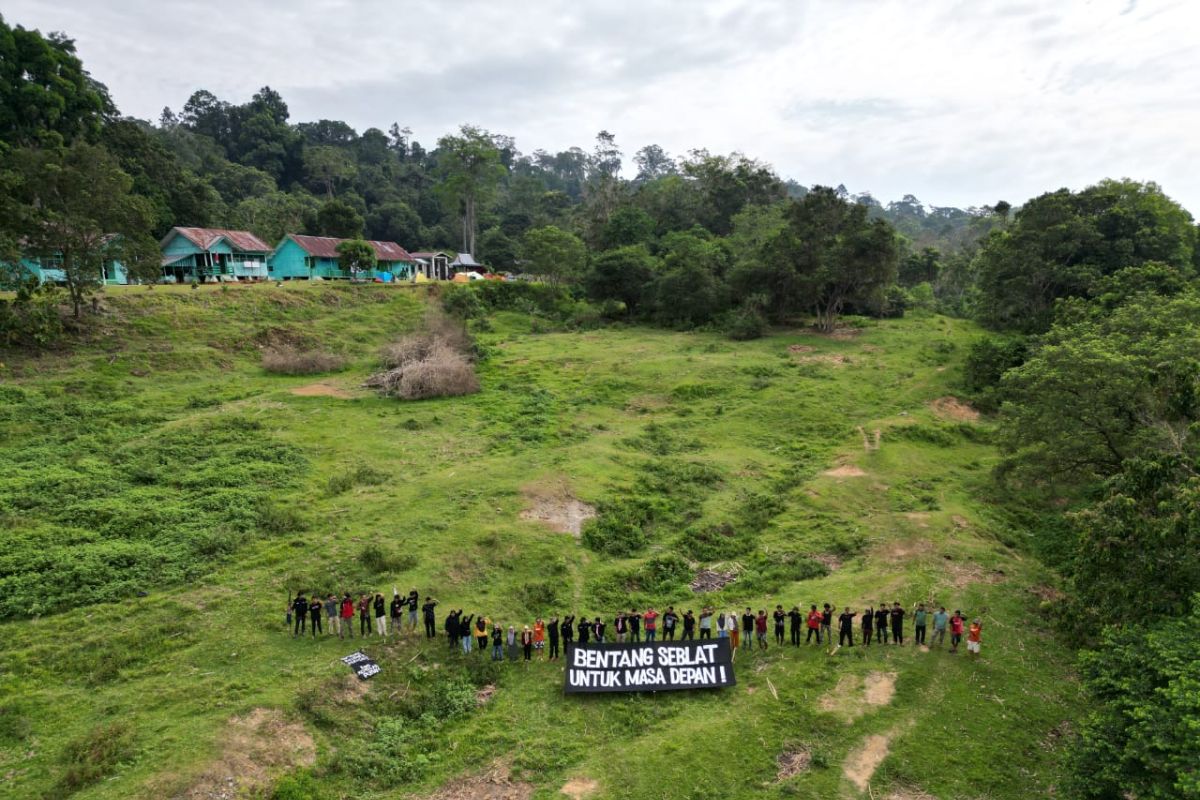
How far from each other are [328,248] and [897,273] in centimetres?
5129

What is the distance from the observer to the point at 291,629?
59.9 feet

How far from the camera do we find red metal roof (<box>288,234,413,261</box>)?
206ft

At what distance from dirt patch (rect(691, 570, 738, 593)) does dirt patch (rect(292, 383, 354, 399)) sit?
23581 millimetres

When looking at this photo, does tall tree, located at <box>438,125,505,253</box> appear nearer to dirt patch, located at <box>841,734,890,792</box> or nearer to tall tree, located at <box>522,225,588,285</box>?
tall tree, located at <box>522,225,588,285</box>

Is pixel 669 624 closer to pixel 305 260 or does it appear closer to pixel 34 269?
pixel 34 269

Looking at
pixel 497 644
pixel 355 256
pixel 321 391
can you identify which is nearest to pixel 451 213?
pixel 355 256

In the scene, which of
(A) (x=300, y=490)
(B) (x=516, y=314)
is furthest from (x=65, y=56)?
(A) (x=300, y=490)

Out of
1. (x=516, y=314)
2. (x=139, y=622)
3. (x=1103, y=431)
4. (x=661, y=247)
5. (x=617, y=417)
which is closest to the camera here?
(x=139, y=622)

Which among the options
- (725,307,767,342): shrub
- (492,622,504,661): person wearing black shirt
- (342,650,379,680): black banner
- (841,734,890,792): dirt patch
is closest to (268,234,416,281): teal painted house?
(725,307,767,342): shrub

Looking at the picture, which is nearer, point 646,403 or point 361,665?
point 361,665

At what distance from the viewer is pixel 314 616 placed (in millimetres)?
17938

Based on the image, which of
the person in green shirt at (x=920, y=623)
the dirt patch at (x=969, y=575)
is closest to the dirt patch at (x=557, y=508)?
the person in green shirt at (x=920, y=623)

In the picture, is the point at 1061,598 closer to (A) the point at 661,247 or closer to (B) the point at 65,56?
(A) the point at 661,247

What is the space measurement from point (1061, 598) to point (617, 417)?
21.0m
